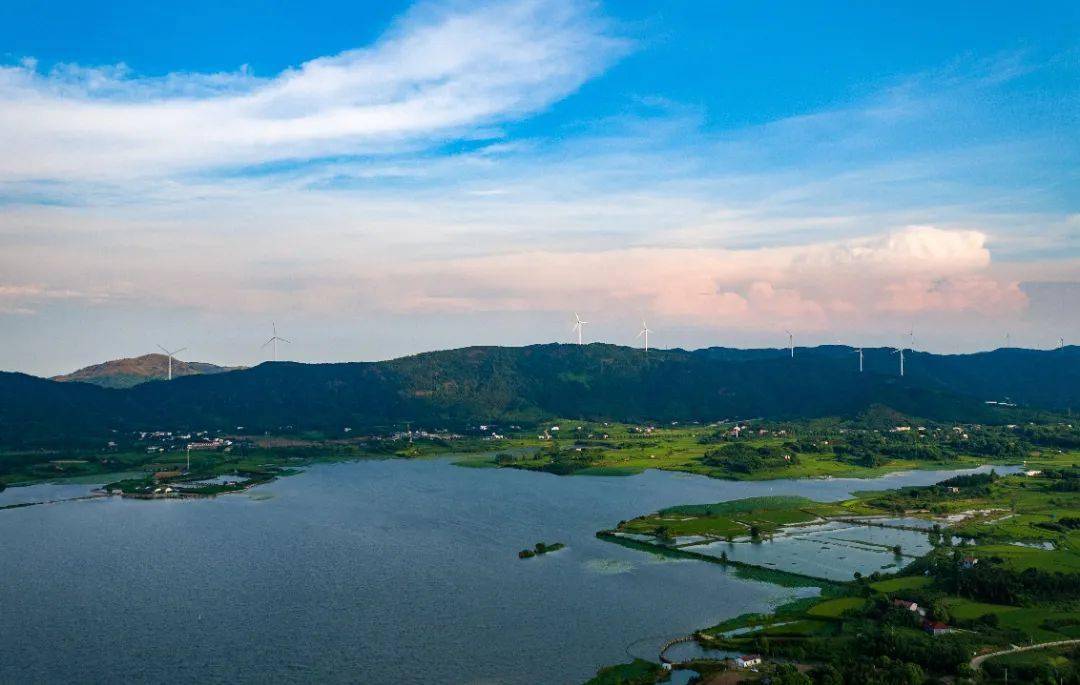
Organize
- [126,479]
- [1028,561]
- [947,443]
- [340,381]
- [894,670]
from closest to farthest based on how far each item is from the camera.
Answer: [894,670] → [1028,561] → [126,479] → [947,443] → [340,381]

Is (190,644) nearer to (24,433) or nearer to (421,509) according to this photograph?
(421,509)

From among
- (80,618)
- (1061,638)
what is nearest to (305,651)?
(80,618)

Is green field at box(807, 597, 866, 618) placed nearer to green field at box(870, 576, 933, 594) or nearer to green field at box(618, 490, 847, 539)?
green field at box(870, 576, 933, 594)

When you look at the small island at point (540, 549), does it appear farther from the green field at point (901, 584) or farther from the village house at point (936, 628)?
the village house at point (936, 628)

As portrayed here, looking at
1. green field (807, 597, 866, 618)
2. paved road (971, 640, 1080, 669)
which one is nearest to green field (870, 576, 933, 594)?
green field (807, 597, 866, 618)

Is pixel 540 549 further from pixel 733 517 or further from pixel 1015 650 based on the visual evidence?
pixel 1015 650

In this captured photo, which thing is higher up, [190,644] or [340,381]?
[340,381]
